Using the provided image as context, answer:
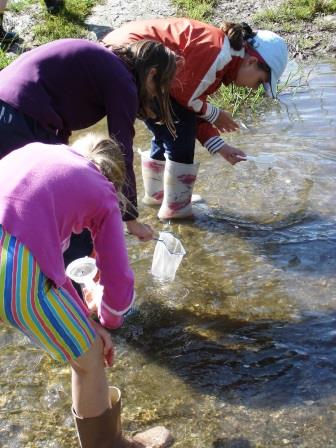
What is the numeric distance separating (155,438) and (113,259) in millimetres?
664

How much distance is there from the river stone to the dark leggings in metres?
1.71

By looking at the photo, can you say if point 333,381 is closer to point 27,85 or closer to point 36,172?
point 36,172

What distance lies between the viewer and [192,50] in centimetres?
307

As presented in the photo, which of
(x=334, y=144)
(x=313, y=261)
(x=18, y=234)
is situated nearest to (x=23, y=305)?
(x=18, y=234)

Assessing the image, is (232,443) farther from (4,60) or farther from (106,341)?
(4,60)

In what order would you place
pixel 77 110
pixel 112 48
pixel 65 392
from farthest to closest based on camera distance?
pixel 112 48 < pixel 77 110 < pixel 65 392

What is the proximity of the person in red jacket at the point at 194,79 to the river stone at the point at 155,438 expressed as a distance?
1.56 metres

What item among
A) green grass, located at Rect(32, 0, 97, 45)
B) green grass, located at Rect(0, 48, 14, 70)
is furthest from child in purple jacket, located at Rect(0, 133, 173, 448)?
green grass, located at Rect(32, 0, 97, 45)

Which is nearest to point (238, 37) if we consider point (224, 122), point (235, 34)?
point (235, 34)

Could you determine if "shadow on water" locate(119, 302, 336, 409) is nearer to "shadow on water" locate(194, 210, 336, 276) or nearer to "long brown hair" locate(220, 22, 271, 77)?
"shadow on water" locate(194, 210, 336, 276)

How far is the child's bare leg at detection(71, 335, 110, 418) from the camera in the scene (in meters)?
1.87

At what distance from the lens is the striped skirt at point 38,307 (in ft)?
5.53

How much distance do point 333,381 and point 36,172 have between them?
53.7 inches

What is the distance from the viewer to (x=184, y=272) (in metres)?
3.14
